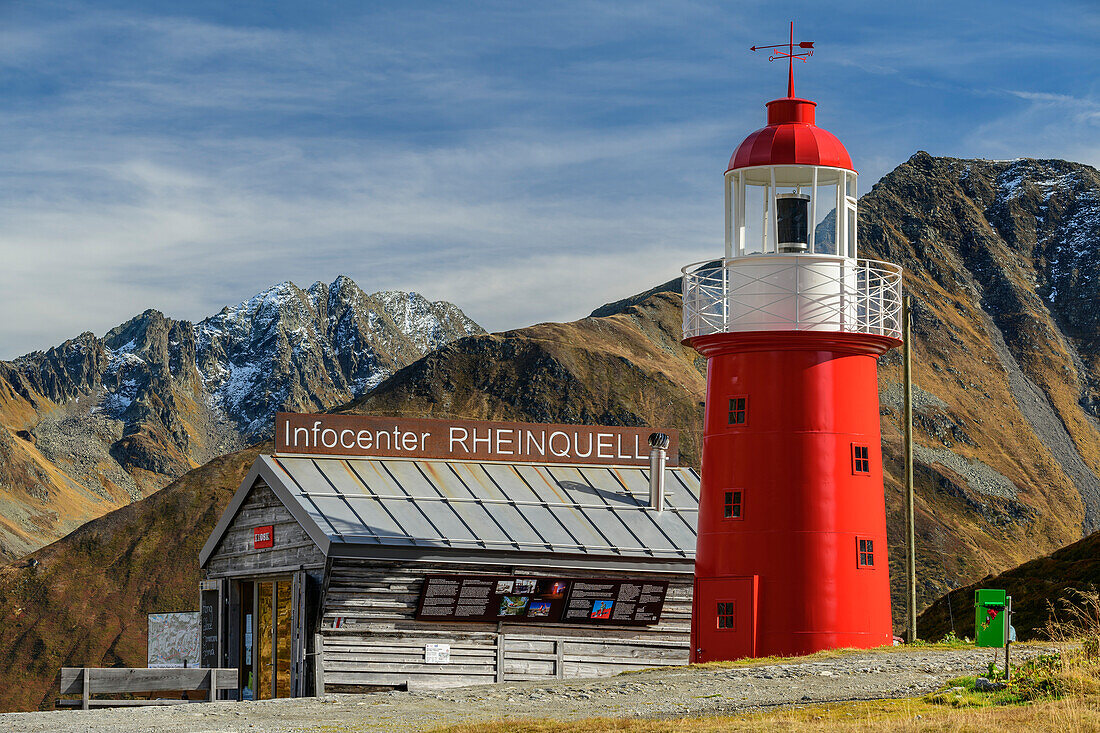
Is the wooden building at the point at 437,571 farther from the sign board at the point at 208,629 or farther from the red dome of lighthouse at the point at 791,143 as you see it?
the red dome of lighthouse at the point at 791,143

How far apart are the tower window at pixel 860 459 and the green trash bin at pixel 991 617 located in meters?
3.78

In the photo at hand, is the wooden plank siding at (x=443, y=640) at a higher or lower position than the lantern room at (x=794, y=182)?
lower

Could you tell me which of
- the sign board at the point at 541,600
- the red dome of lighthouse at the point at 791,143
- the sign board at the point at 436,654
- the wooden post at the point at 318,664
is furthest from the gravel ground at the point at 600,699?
the red dome of lighthouse at the point at 791,143

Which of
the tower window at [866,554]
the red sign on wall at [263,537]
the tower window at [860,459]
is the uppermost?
the tower window at [860,459]

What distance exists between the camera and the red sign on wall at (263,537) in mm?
27547

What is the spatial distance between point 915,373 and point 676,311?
23.7 metres

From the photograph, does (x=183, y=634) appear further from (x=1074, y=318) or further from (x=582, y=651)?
(x=1074, y=318)

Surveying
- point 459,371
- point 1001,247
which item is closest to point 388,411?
point 459,371

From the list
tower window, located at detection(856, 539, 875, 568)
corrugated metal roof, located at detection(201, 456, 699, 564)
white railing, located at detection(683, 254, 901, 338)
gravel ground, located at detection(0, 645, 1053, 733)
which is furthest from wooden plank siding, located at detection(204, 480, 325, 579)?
tower window, located at detection(856, 539, 875, 568)

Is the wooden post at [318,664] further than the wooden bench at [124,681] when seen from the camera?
Yes

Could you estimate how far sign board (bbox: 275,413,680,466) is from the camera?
28328 mm

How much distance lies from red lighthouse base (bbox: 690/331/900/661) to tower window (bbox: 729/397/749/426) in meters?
0.02

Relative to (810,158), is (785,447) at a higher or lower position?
lower

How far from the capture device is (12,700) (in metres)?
86.7
